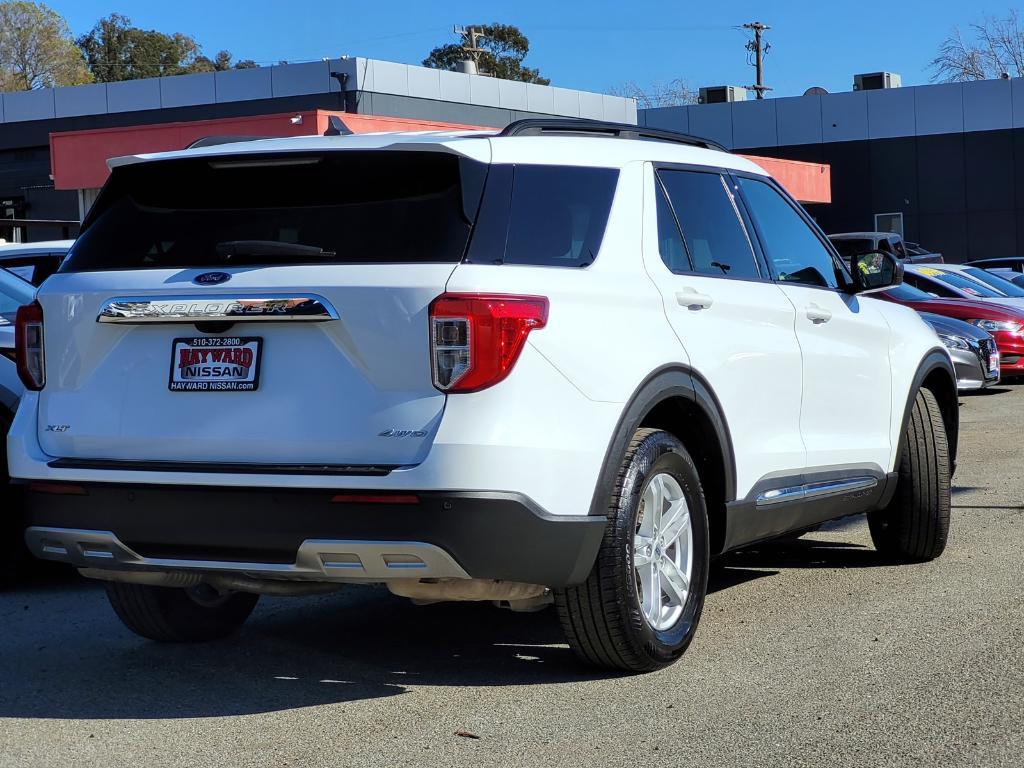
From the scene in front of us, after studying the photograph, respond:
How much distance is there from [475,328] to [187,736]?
156 cm

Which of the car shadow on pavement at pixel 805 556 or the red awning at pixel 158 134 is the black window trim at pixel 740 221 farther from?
the red awning at pixel 158 134

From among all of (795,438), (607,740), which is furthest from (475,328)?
(795,438)

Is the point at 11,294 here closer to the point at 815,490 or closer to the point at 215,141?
the point at 215,141

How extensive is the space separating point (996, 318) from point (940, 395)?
35.7ft

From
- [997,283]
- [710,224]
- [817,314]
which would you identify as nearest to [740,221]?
[710,224]

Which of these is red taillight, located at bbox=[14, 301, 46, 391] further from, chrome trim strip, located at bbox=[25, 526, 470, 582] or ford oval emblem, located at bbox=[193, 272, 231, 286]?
ford oval emblem, located at bbox=[193, 272, 231, 286]

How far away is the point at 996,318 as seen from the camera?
704 inches

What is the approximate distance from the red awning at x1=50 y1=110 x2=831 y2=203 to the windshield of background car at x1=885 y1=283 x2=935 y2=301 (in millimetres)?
10654

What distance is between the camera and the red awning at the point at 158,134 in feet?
88.3

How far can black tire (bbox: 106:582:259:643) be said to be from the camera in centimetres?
568

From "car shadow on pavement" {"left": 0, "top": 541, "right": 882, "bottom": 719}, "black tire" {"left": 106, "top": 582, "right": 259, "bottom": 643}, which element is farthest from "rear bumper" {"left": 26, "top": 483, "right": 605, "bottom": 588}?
"black tire" {"left": 106, "top": 582, "right": 259, "bottom": 643}

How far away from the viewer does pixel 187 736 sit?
4574 millimetres

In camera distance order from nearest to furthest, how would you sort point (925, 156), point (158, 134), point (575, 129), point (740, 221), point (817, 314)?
point (575, 129) → point (740, 221) → point (817, 314) → point (158, 134) → point (925, 156)

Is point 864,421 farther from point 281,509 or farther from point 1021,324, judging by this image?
point 1021,324
